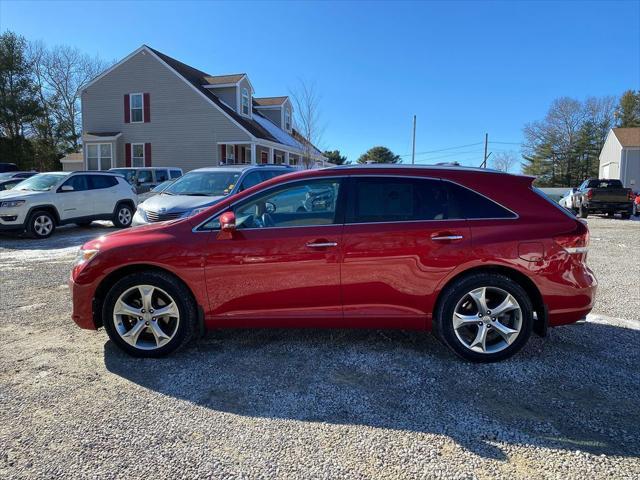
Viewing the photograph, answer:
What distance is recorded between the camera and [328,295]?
12.1ft

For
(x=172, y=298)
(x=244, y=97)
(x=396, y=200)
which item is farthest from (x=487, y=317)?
(x=244, y=97)

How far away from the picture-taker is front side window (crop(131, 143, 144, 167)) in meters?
25.1

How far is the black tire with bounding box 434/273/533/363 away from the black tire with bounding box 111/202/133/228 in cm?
1147

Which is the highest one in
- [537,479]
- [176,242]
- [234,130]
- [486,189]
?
[234,130]

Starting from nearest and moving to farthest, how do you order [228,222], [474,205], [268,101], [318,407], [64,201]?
[318,407], [228,222], [474,205], [64,201], [268,101]

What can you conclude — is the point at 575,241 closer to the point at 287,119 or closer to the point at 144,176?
the point at 144,176

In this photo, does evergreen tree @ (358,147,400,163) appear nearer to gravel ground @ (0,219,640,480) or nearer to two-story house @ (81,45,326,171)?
two-story house @ (81,45,326,171)

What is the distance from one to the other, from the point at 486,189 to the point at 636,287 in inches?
164

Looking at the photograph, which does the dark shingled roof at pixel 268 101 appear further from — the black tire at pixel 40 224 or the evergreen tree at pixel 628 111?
the evergreen tree at pixel 628 111

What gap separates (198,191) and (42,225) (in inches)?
196

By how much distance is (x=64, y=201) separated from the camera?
11617mm

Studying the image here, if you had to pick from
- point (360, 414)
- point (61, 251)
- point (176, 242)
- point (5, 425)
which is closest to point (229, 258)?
point (176, 242)

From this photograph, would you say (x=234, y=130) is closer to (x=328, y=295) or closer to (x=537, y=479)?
(x=328, y=295)

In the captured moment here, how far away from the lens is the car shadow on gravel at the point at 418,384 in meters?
2.85
